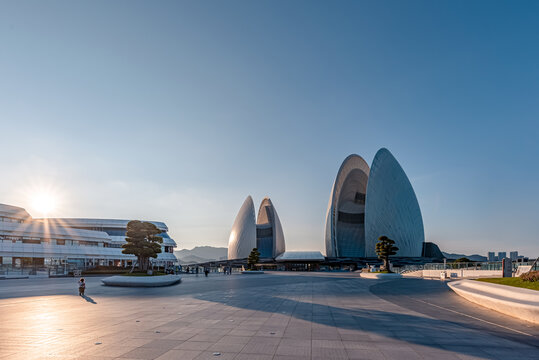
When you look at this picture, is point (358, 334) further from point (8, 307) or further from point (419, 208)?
point (419, 208)

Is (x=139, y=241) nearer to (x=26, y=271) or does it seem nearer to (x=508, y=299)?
(x=26, y=271)

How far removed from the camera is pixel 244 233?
9156 cm

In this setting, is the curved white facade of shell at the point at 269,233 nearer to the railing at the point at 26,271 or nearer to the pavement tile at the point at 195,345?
the railing at the point at 26,271

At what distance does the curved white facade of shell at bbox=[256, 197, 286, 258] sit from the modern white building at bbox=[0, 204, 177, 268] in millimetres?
36243

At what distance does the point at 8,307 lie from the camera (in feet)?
44.9

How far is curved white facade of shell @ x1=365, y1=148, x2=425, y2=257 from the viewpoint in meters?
73.3

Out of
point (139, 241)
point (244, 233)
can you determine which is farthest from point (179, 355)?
point (244, 233)

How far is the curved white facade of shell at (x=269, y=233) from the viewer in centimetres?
9594

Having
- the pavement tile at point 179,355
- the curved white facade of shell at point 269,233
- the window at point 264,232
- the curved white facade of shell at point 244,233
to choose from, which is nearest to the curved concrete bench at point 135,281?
the pavement tile at point 179,355

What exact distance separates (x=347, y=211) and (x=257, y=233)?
27.5 metres

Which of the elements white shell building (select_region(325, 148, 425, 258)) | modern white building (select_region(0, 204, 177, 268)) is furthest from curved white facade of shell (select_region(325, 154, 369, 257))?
modern white building (select_region(0, 204, 177, 268))

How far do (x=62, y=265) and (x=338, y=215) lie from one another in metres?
57.1

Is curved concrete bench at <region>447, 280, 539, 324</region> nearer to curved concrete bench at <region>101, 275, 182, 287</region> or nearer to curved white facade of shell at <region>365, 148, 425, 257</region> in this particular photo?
curved concrete bench at <region>101, 275, 182, 287</region>

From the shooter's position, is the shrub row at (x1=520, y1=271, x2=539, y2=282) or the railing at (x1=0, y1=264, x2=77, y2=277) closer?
the shrub row at (x1=520, y1=271, x2=539, y2=282)
